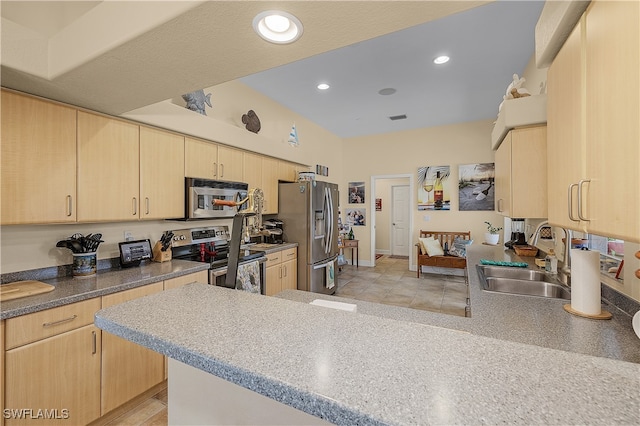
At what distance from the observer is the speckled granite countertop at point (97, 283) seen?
5.05 ft

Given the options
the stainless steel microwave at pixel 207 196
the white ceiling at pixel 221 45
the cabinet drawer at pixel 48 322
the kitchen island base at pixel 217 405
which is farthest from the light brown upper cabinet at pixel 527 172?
the cabinet drawer at pixel 48 322

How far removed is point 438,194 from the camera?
5.75 meters

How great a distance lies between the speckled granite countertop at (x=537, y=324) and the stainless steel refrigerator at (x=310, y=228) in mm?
2332

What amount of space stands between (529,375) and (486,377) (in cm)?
9

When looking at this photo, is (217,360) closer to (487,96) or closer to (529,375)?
(529,375)

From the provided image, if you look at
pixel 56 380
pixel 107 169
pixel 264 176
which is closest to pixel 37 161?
pixel 107 169

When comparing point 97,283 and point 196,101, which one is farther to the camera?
point 196,101

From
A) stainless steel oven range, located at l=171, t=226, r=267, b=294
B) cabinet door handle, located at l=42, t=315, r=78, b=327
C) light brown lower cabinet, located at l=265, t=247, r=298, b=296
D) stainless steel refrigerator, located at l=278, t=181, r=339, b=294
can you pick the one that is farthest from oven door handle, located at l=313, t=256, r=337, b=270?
cabinet door handle, located at l=42, t=315, r=78, b=327

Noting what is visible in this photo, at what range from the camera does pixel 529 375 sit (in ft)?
1.78

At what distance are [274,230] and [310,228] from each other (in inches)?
20.8

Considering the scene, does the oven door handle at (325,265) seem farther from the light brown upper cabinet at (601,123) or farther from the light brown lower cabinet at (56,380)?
the light brown upper cabinet at (601,123)

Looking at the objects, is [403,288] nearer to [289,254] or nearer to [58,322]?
[289,254]

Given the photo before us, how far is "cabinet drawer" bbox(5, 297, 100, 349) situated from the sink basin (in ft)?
8.54

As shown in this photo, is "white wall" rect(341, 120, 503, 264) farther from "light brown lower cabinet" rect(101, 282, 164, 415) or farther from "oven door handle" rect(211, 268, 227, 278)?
"light brown lower cabinet" rect(101, 282, 164, 415)
